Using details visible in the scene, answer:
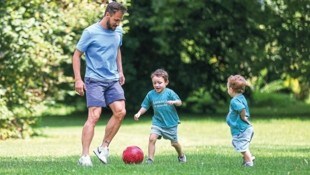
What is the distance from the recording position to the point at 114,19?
11.7m

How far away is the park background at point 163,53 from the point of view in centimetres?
1933

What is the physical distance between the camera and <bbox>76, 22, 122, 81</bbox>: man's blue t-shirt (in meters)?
11.8

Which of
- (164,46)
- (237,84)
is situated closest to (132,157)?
(237,84)

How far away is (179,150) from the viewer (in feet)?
40.9

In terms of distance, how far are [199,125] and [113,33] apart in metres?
12.4

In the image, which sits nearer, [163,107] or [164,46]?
[163,107]

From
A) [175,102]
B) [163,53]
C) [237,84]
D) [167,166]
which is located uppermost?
[237,84]

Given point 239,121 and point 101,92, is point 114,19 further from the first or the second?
point 239,121

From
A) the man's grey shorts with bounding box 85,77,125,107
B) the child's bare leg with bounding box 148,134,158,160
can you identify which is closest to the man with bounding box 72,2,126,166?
the man's grey shorts with bounding box 85,77,125,107

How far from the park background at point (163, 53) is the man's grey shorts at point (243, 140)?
6.30 metres

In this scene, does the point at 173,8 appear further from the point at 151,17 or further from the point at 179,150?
the point at 179,150

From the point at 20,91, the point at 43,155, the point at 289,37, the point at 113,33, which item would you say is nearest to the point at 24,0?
the point at 20,91

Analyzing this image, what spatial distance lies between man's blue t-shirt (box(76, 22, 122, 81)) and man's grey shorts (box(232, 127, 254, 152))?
6.28 feet

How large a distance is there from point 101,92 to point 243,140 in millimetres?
2026
